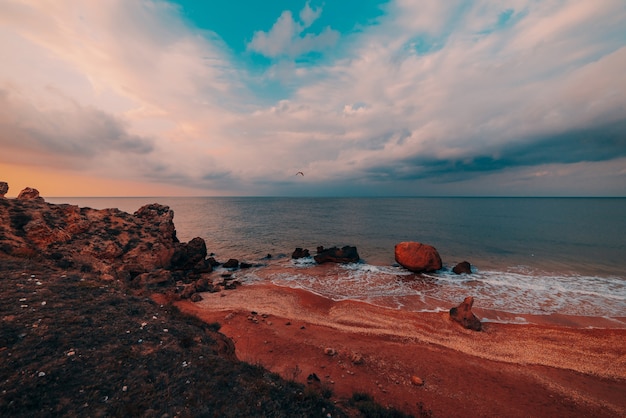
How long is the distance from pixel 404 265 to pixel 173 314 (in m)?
25.3

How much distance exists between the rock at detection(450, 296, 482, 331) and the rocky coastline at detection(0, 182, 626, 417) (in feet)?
0.40

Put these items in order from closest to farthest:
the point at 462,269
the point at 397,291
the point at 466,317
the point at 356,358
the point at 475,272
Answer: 1. the point at 356,358
2. the point at 466,317
3. the point at 397,291
4. the point at 462,269
5. the point at 475,272

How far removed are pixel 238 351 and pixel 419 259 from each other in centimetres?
2247

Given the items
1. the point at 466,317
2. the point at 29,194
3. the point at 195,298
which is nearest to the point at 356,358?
the point at 466,317

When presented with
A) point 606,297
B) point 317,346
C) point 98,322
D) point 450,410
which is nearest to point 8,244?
point 98,322

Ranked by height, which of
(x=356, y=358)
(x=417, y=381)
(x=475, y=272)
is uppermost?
(x=356, y=358)

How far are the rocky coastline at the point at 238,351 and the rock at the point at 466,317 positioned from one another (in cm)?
12

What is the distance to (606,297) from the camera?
69.4ft

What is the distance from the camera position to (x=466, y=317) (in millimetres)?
16250

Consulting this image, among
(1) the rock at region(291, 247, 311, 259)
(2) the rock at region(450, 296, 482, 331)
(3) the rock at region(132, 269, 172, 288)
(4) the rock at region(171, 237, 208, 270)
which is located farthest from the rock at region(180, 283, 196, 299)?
(2) the rock at region(450, 296, 482, 331)

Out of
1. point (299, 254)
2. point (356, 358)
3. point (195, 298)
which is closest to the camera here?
point (356, 358)

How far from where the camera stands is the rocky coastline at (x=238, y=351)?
18.7ft

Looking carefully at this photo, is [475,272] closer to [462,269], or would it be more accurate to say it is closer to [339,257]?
[462,269]

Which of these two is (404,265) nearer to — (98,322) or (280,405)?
(280,405)
